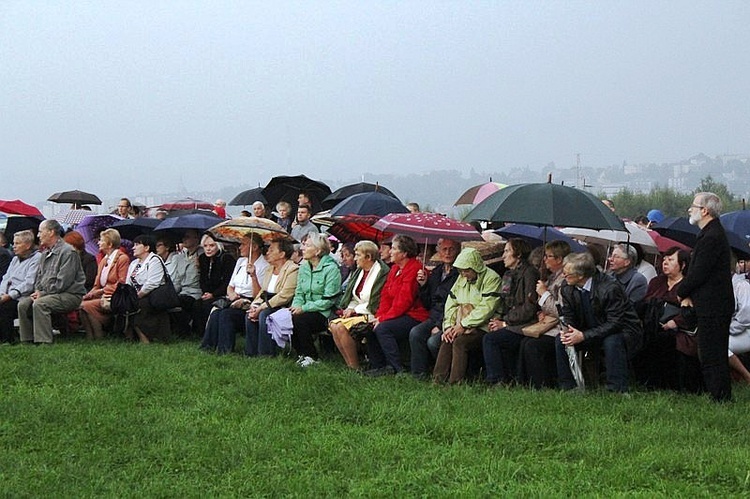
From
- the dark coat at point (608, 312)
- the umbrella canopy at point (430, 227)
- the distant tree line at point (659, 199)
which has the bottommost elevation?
the distant tree line at point (659, 199)

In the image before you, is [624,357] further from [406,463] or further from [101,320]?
[101,320]

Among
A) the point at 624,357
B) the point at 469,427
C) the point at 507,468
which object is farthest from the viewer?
the point at 624,357

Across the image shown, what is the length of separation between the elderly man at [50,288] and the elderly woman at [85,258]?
2.57 feet

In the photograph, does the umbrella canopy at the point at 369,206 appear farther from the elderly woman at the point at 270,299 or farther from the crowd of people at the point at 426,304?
the elderly woman at the point at 270,299

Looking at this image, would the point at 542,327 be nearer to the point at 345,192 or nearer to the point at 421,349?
the point at 421,349

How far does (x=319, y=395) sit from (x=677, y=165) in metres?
72.1

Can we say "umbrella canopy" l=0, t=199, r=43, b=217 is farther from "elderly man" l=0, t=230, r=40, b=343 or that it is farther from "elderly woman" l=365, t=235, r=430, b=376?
"elderly woman" l=365, t=235, r=430, b=376

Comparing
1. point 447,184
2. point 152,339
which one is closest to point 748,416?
point 152,339

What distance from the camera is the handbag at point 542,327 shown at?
838 cm

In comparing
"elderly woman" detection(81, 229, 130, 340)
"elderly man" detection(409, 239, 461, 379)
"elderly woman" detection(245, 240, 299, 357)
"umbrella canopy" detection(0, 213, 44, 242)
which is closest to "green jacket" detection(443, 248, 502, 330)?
"elderly man" detection(409, 239, 461, 379)

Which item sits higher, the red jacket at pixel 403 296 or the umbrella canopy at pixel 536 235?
the umbrella canopy at pixel 536 235

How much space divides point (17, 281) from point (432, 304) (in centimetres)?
562

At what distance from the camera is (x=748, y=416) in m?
7.06

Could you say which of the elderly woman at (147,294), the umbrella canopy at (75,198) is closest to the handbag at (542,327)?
the elderly woman at (147,294)
